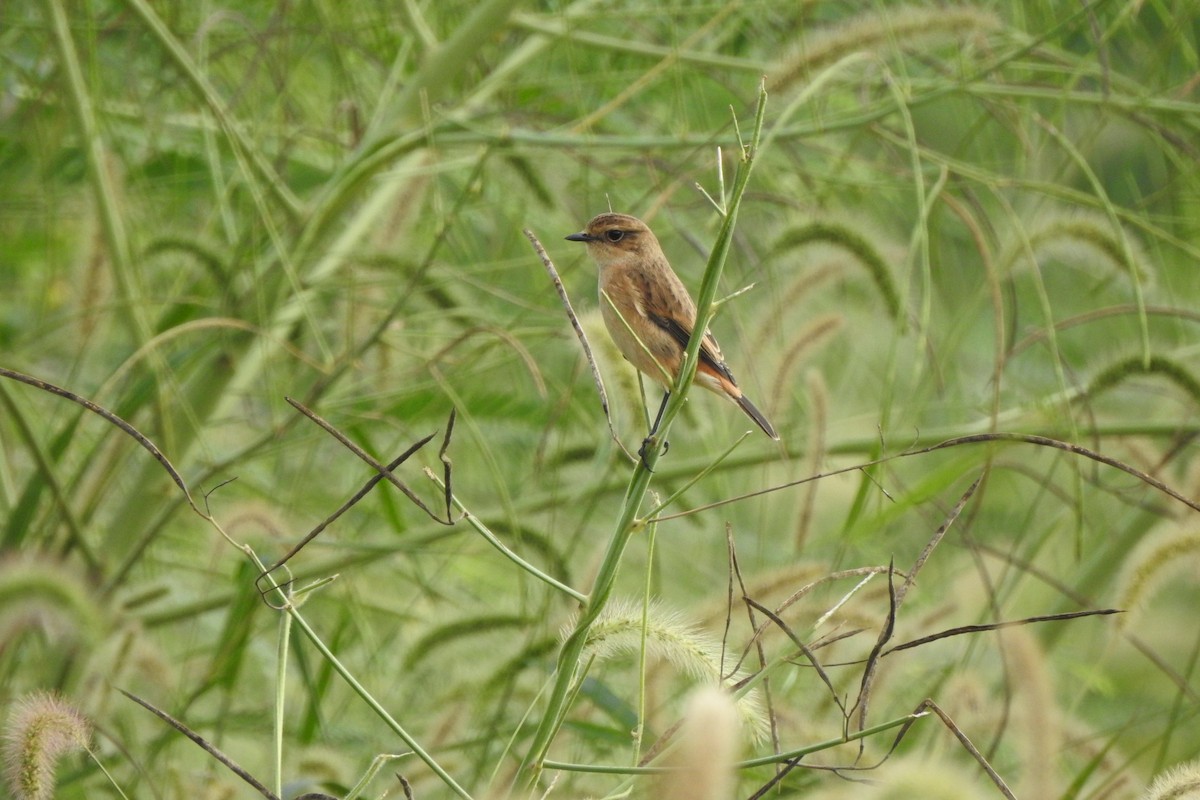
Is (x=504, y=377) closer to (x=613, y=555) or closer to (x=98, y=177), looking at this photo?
(x=98, y=177)

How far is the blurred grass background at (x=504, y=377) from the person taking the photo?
2.62m

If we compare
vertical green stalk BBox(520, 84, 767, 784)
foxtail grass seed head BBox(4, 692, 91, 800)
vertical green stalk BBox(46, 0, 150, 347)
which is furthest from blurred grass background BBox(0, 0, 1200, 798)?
foxtail grass seed head BBox(4, 692, 91, 800)

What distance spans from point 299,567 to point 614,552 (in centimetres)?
184

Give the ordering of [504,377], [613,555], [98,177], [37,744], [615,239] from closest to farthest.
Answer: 1. [613,555]
2. [37,744]
3. [98,177]
4. [615,239]
5. [504,377]

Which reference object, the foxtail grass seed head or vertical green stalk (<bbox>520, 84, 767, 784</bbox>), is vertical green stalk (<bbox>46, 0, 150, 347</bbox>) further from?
vertical green stalk (<bbox>520, 84, 767, 784</bbox>)

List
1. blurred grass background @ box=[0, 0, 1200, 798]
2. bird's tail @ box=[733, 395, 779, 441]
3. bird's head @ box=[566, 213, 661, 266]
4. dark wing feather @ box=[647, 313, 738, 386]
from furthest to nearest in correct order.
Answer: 1. bird's head @ box=[566, 213, 661, 266]
2. dark wing feather @ box=[647, 313, 738, 386]
3. bird's tail @ box=[733, 395, 779, 441]
4. blurred grass background @ box=[0, 0, 1200, 798]

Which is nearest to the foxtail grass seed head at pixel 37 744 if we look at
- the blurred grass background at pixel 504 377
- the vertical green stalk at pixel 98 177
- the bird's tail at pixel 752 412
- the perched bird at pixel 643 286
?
the blurred grass background at pixel 504 377

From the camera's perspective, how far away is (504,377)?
4.76 meters

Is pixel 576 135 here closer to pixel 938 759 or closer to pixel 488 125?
pixel 488 125

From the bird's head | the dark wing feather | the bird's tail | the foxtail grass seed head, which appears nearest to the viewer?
the foxtail grass seed head

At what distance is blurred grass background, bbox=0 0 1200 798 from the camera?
2617 millimetres

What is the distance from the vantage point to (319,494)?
4.34 metres

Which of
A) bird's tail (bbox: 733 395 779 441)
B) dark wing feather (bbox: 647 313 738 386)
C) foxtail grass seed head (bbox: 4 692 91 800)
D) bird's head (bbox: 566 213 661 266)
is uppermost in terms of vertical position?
bird's head (bbox: 566 213 661 266)

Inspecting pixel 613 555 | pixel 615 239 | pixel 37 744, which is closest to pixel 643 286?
pixel 615 239
